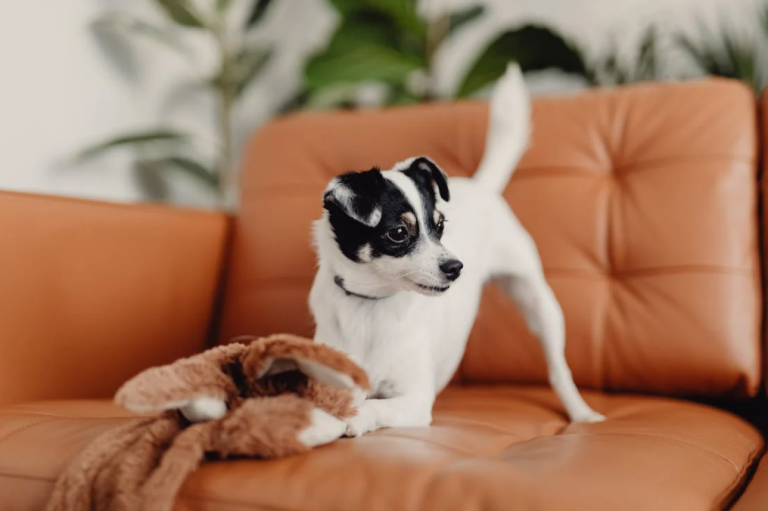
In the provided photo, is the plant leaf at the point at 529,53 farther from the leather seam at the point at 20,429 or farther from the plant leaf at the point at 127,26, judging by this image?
the leather seam at the point at 20,429

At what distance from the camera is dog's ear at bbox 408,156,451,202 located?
1.31 metres

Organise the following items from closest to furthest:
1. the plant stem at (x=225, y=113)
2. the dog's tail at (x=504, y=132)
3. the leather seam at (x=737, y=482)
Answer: the leather seam at (x=737, y=482)
the dog's tail at (x=504, y=132)
the plant stem at (x=225, y=113)

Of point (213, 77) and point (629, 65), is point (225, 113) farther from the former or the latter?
point (629, 65)

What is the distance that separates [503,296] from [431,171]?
1.39 feet

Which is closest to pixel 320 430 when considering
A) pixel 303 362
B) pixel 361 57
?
pixel 303 362

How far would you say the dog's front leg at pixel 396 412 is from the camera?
3.52 feet

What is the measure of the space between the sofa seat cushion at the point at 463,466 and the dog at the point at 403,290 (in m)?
0.09

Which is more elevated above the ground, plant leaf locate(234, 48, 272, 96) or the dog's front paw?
plant leaf locate(234, 48, 272, 96)

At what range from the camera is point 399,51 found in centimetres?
217

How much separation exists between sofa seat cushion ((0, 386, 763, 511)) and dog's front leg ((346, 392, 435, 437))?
30 millimetres

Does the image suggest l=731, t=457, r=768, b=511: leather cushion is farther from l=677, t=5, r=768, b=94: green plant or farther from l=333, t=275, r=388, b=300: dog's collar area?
l=677, t=5, r=768, b=94: green plant

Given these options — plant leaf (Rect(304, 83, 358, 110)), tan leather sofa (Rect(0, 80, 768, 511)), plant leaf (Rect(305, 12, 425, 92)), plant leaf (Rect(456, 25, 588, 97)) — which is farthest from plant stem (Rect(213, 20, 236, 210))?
plant leaf (Rect(456, 25, 588, 97))

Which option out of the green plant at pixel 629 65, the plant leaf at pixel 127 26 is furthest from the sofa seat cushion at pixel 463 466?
the plant leaf at pixel 127 26

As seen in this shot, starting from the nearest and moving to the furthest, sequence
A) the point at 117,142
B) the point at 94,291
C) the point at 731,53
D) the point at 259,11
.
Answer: the point at 94,291 → the point at 731,53 → the point at 117,142 → the point at 259,11
